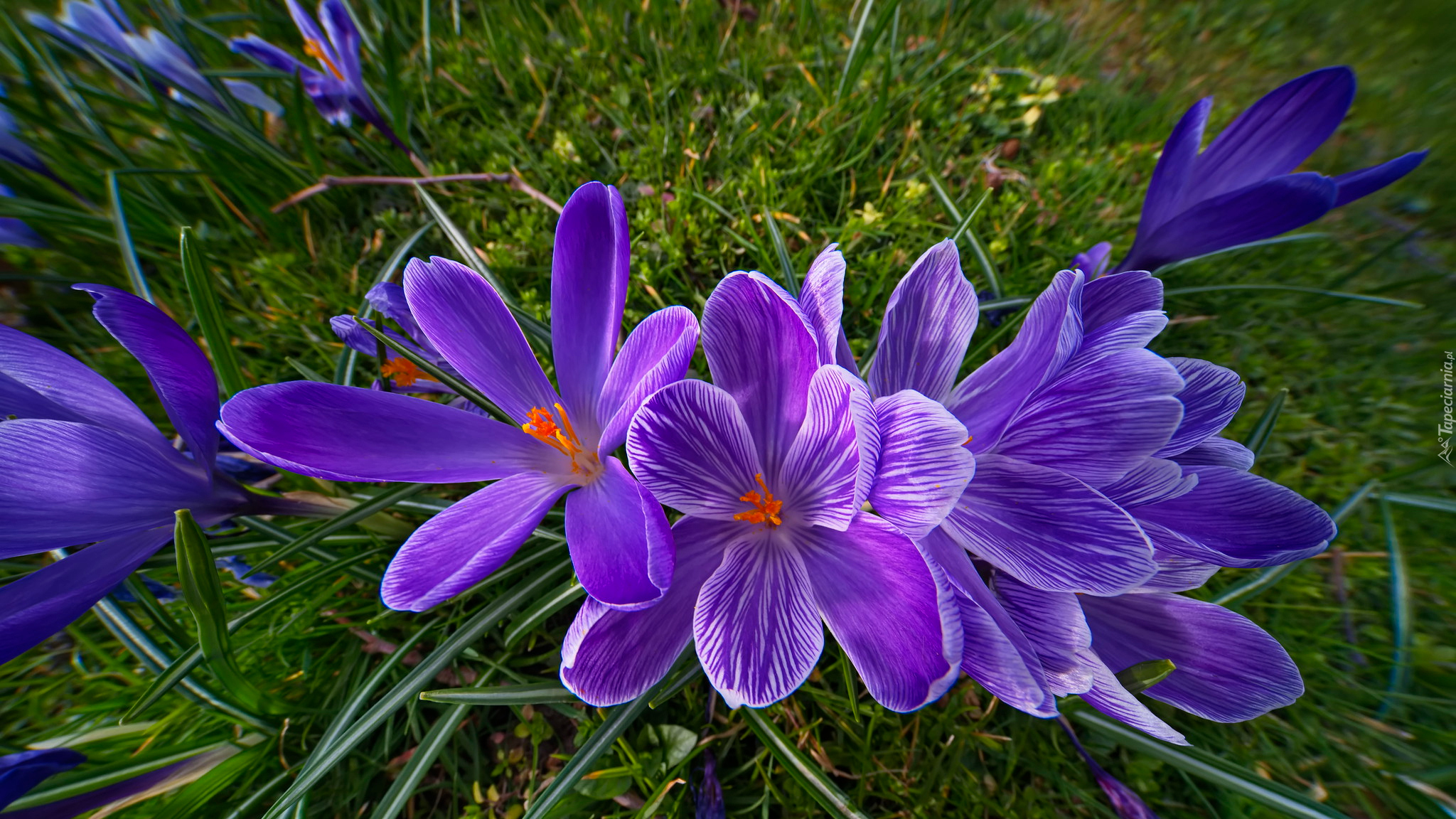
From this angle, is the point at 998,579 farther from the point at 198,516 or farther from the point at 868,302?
the point at 198,516

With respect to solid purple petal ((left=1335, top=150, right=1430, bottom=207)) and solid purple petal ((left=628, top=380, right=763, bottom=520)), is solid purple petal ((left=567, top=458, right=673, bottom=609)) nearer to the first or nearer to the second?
solid purple petal ((left=628, top=380, right=763, bottom=520))

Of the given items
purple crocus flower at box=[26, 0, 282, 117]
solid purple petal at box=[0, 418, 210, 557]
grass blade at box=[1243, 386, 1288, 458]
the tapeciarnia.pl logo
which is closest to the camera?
solid purple petal at box=[0, 418, 210, 557]

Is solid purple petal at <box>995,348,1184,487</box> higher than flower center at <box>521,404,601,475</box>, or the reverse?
solid purple petal at <box>995,348,1184,487</box>

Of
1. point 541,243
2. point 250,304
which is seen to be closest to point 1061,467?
point 541,243

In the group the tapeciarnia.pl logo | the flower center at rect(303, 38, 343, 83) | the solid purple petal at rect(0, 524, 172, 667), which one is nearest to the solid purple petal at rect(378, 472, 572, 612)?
the solid purple petal at rect(0, 524, 172, 667)

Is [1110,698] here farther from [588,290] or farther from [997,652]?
[588,290]

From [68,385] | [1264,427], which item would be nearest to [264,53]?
[68,385]

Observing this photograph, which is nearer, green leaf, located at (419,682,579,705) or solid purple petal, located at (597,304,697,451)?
solid purple petal, located at (597,304,697,451)
